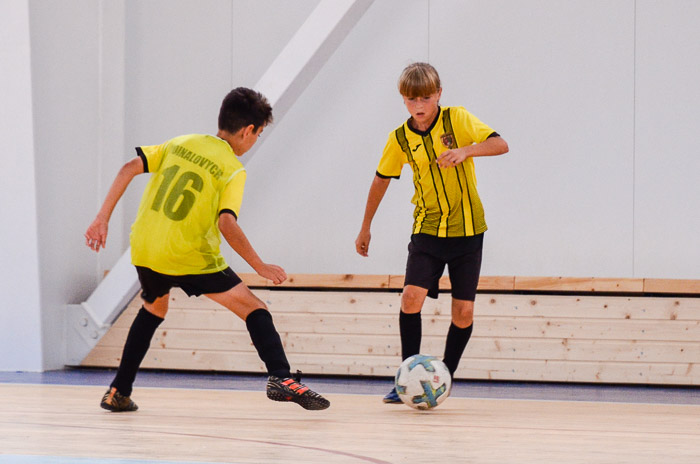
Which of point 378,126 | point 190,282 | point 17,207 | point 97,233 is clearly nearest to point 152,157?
point 97,233

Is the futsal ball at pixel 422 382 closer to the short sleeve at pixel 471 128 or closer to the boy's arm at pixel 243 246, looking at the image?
the boy's arm at pixel 243 246

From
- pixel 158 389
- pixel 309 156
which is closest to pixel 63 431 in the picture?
pixel 158 389

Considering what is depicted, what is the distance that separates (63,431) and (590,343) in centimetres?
361

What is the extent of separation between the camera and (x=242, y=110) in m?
3.65

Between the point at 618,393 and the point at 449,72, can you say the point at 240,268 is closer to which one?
the point at 449,72

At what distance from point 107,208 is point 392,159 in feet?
4.42

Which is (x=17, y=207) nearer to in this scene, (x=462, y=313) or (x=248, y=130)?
(x=248, y=130)

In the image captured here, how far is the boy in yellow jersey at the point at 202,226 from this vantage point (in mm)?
3484

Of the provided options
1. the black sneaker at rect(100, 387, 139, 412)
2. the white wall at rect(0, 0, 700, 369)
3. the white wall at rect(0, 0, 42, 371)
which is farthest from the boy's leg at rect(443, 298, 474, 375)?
the white wall at rect(0, 0, 42, 371)

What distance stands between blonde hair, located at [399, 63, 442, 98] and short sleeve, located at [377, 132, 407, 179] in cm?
34

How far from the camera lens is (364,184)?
21.6 feet

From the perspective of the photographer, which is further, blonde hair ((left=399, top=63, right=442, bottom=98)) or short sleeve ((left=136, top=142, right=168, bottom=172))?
blonde hair ((left=399, top=63, right=442, bottom=98))

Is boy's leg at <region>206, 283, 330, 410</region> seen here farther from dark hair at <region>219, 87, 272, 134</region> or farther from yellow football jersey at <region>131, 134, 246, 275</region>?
dark hair at <region>219, 87, 272, 134</region>

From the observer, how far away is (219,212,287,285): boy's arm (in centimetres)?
341
